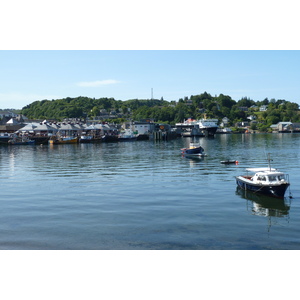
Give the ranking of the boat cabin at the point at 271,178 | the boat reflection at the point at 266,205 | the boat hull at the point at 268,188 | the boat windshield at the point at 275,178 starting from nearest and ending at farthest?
the boat reflection at the point at 266,205 → the boat hull at the point at 268,188 → the boat cabin at the point at 271,178 → the boat windshield at the point at 275,178

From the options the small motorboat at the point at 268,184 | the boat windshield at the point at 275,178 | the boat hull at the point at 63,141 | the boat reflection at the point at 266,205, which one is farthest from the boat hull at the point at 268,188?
the boat hull at the point at 63,141

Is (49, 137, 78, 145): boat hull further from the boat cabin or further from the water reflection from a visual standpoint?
the boat cabin

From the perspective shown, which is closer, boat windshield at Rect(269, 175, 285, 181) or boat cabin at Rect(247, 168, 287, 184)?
boat cabin at Rect(247, 168, 287, 184)

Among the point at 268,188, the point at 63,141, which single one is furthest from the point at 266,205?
the point at 63,141

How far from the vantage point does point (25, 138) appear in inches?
4843

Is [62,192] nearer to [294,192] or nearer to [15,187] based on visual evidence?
[15,187]

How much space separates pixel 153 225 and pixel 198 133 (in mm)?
159203

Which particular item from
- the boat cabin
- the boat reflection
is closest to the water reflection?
the boat reflection

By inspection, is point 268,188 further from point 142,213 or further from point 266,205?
point 142,213

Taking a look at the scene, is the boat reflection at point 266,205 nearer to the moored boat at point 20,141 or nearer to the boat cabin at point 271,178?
the boat cabin at point 271,178

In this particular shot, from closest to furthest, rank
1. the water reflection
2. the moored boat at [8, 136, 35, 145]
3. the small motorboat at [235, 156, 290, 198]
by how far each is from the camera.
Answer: the water reflection → the small motorboat at [235, 156, 290, 198] → the moored boat at [8, 136, 35, 145]

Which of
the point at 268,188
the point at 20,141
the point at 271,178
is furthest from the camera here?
the point at 20,141

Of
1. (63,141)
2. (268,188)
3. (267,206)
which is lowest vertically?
(267,206)

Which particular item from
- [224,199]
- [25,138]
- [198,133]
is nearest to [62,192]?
[224,199]
